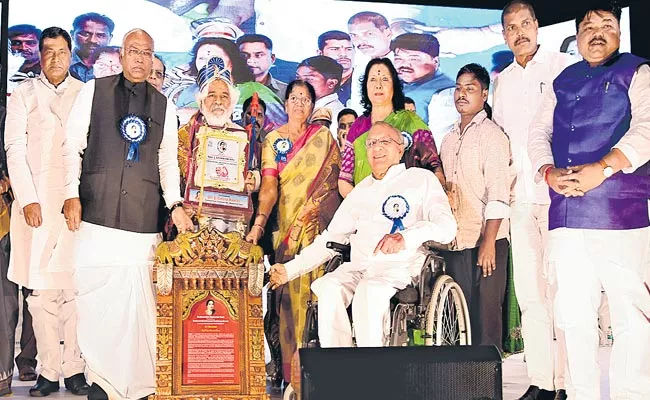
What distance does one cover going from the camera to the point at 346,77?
571cm

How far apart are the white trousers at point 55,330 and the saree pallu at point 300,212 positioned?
3.09 ft

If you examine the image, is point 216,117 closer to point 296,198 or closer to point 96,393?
point 296,198

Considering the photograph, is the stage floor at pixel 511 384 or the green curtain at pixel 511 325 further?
the green curtain at pixel 511 325

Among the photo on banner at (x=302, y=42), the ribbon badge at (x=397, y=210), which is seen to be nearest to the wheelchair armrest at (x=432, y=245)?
the ribbon badge at (x=397, y=210)

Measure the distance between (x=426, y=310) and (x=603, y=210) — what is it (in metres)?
0.74

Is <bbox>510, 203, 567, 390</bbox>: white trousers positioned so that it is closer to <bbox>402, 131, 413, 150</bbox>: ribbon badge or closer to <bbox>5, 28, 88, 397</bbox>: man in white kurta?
<bbox>402, 131, 413, 150</bbox>: ribbon badge

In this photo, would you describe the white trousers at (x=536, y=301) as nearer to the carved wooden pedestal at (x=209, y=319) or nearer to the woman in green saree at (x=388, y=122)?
the woman in green saree at (x=388, y=122)

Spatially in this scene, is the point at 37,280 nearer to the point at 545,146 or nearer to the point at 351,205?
the point at 351,205

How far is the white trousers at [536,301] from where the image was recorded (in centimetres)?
390

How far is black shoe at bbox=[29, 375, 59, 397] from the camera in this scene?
13.6 feet

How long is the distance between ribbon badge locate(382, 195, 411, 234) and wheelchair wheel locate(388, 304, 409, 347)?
0.38 meters

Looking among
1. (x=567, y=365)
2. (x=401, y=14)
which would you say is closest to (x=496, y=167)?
(x=567, y=365)

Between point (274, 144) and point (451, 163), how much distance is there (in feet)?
2.70

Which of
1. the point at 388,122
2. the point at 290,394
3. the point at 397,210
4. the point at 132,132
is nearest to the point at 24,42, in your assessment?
the point at 132,132
